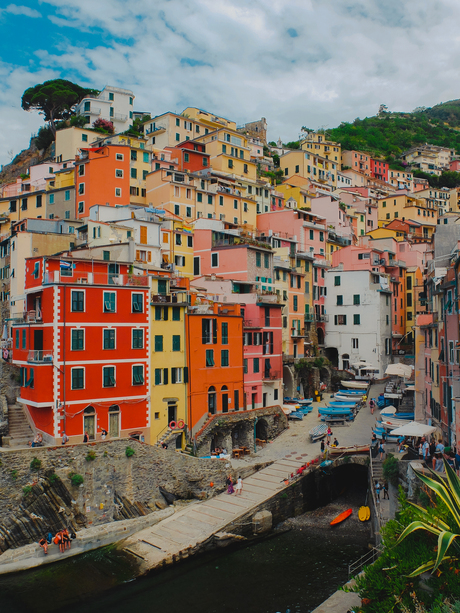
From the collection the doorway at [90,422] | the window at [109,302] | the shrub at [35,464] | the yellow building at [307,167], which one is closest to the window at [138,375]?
the doorway at [90,422]

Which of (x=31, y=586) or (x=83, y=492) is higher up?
(x=83, y=492)

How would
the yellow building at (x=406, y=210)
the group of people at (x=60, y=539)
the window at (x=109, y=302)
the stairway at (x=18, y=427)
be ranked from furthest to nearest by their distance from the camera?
1. the yellow building at (x=406, y=210)
2. the window at (x=109, y=302)
3. the stairway at (x=18, y=427)
4. the group of people at (x=60, y=539)

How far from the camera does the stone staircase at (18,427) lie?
36.7 m

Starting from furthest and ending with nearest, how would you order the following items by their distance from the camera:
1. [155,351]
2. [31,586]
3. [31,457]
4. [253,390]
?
[253,390] < [155,351] < [31,457] < [31,586]

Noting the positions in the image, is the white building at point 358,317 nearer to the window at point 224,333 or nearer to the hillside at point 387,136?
the window at point 224,333

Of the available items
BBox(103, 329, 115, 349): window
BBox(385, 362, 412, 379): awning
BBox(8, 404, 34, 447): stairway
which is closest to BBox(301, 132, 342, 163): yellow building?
BBox(385, 362, 412, 379): awning

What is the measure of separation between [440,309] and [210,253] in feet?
94.5

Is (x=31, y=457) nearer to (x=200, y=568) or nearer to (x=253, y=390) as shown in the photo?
(x=200, y=568)

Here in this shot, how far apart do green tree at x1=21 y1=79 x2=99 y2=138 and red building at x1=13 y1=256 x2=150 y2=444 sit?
7152cm

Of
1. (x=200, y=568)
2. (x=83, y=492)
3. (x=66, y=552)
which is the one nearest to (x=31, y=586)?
(x=66, y=552)

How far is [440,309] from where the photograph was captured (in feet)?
120

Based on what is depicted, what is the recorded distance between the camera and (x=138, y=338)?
3950cm

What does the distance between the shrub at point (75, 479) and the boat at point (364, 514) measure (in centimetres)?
1874

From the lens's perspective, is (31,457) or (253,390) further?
(253,390)
